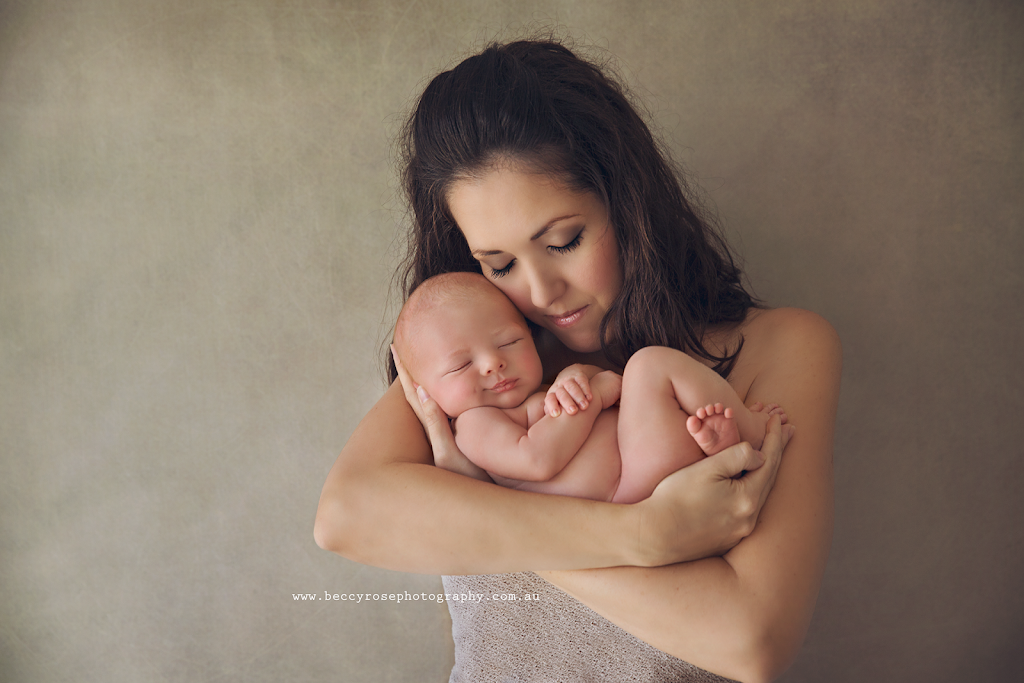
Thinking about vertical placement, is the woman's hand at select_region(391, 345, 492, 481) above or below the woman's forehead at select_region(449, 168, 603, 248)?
below

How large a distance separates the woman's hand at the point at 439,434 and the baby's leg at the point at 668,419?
13.9 inches

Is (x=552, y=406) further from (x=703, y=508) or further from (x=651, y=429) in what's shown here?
(x=703, y=508)

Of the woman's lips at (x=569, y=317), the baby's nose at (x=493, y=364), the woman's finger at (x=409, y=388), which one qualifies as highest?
the woman's lips at (x=569, y=317)

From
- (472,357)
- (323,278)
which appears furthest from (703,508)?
(323,278)

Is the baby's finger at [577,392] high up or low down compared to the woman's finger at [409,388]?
up

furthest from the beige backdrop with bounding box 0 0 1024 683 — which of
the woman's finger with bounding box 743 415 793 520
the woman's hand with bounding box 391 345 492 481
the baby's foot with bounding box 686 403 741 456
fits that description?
the baby's foot with bounding box 686 403 741 456

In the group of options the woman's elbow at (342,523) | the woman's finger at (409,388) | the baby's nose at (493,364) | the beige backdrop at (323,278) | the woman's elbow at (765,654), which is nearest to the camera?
the woman's elbow at (765,654)

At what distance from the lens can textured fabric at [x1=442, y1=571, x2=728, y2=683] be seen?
1.25 metres

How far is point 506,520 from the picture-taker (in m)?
1.11

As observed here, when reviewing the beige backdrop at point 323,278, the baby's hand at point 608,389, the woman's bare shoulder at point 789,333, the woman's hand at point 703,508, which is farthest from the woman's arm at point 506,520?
the beige backdrop at point 323,278

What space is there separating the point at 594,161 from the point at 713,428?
2.33ft

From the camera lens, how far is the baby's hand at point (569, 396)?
1.21 metres

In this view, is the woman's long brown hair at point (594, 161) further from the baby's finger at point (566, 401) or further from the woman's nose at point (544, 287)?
the baby's finger at point (566, 401)

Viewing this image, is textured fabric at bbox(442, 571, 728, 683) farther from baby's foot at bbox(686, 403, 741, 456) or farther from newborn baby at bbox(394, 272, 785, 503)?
baby's foot at bbox(686, 403, 741, 456)
